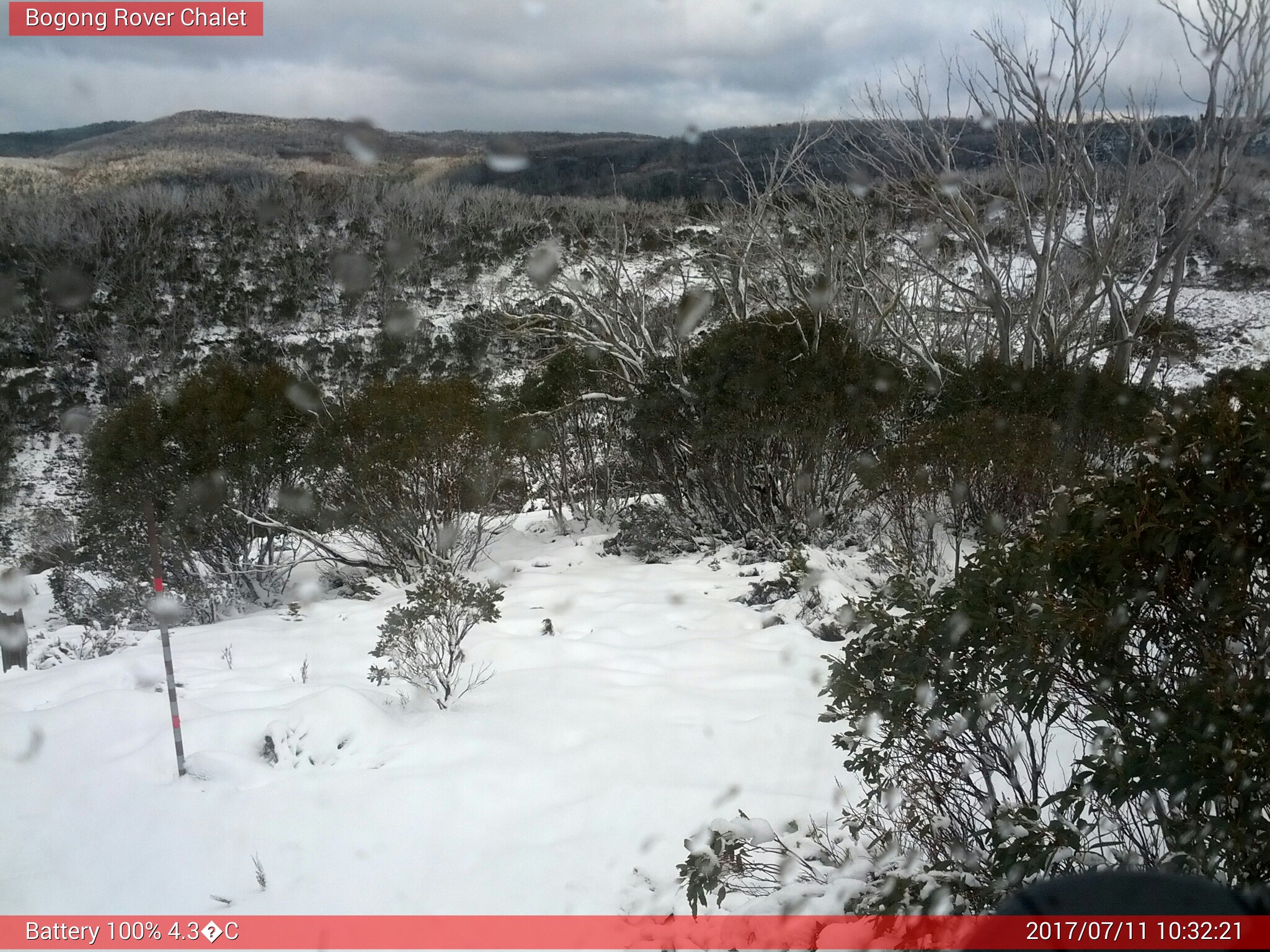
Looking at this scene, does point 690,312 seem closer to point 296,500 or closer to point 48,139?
point 296,500

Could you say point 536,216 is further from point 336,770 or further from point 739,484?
point 336,770

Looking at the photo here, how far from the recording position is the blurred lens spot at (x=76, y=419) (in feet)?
70.5

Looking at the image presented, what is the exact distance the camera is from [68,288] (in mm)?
27438

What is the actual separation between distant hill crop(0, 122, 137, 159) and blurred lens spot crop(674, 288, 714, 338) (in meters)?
17.8

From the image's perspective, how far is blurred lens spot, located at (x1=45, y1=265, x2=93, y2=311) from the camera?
1059 inches

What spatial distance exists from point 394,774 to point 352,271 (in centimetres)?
3018

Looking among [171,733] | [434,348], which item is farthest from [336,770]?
[434,348]

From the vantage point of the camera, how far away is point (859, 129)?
10.6 metres

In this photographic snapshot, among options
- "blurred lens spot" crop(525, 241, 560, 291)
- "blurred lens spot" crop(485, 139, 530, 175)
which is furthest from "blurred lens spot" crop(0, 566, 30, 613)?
"blurred lens spot" crop(485, 139, 530, 175)

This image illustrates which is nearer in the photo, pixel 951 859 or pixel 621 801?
pixel 951 859

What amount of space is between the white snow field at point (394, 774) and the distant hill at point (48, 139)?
20.8 m

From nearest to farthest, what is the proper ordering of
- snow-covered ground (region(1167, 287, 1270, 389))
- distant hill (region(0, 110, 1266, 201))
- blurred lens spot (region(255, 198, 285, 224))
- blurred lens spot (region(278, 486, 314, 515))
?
blurred lens spot (region(278, 486, 314, 515)) → snow-covered ground (region(1167, 287, 1270, 389)) → blurred lens spot (region(255, 198, 285, 224)) → distant hill (region(0, 110, 1266, 201))

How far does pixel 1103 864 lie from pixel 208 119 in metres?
55.1

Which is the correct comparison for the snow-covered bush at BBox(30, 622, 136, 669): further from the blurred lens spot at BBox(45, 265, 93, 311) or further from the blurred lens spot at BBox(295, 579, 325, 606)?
the blurred lens spot at BBox(45, 265, 93, 311)
